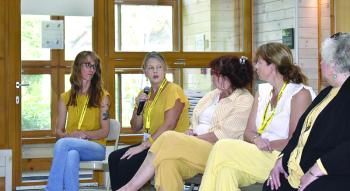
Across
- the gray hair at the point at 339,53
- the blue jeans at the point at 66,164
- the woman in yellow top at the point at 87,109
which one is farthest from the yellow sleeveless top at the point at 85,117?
the gray hair at the point at 339,53

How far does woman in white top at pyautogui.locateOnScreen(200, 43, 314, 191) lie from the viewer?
3.75m

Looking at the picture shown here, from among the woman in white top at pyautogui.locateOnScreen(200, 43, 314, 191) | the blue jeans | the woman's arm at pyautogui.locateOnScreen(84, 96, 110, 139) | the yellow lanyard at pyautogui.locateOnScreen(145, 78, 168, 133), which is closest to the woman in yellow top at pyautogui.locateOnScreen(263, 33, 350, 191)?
the woman in white top at pyautogui.locateOnScreen(200, 43, 314, 191)

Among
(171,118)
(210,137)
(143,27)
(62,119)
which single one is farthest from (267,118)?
(143,27)

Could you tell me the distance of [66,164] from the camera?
4.83m

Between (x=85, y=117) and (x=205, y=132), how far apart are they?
121 centimetres

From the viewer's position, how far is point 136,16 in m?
6.44

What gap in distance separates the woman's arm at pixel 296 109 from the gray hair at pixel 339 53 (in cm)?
69

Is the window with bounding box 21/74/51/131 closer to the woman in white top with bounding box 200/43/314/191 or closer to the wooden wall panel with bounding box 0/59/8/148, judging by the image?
the wooden wall panel with bounding box 0/59/8/148

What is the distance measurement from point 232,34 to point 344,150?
3.92m

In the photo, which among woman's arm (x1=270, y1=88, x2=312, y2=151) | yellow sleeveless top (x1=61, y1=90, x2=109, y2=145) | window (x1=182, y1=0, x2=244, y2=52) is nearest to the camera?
woman's arm (x1=270, y1=88, x2=312, y2=151)

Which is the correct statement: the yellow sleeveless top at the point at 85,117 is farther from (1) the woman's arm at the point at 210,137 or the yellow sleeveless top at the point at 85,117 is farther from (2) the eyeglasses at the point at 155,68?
(1) the woman's arm at the point at 210,137

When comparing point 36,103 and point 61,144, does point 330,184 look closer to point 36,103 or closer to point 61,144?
point 61,144

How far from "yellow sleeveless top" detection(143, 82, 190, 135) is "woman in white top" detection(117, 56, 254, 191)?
0.18 metres

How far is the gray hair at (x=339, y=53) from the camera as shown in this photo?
3209 mm
